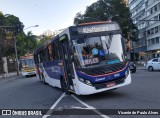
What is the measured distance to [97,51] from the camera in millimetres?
11688

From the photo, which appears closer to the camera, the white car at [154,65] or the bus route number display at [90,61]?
the bus route number display at [90,61]

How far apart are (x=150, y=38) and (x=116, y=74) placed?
6547 centimetres

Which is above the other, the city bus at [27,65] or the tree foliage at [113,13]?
the tree foliage at [113,13]

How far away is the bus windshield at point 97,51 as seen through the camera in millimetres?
11602

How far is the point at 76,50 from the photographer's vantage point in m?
11.7

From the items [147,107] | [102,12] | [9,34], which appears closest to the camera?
[147,107]

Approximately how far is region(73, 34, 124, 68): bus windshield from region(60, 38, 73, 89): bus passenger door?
2.46 ft

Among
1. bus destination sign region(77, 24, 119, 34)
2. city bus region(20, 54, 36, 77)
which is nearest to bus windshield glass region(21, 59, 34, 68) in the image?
city bus region(20, 54, 36, 77)

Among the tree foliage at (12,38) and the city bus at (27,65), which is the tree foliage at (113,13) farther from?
the city bus at (27,65)

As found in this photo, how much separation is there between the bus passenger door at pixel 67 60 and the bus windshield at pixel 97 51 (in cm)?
75

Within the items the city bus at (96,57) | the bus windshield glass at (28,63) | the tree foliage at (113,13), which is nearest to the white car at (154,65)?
the bus windshield glass at (28,63)

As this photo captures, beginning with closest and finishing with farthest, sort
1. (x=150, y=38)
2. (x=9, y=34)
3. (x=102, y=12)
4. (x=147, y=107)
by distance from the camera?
(x=147, y=107), (x=9, y=34), (x=102, y=12), (x=150, y=38)

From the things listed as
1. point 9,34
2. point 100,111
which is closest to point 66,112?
point 100,111

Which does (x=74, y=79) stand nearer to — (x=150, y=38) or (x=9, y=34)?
(x=9, y=34)
